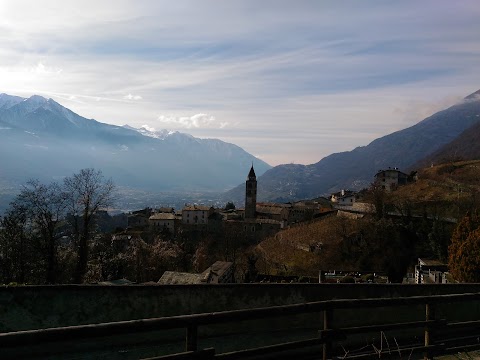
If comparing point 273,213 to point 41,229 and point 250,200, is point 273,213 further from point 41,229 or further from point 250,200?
point 41,229

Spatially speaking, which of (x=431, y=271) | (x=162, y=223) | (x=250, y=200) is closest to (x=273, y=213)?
(x=250, y=200)

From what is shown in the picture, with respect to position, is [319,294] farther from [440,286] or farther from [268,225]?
[268,225]

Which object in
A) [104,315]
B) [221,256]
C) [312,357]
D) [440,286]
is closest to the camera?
[312,357]

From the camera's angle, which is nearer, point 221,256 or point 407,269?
point 407,269

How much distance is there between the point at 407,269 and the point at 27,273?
35448 millimetres

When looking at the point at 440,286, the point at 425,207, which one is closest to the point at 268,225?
the point at 425,207

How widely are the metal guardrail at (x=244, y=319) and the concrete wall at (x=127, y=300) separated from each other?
115cm

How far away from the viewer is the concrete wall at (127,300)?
5.16m

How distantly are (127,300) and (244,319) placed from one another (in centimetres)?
216

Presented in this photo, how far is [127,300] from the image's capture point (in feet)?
17.9

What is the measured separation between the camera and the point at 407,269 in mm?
44469

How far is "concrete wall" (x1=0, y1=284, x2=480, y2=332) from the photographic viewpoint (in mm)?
5156

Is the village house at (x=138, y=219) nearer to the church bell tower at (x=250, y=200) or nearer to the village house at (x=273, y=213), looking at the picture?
the church bell tower at (x=250, y=200)

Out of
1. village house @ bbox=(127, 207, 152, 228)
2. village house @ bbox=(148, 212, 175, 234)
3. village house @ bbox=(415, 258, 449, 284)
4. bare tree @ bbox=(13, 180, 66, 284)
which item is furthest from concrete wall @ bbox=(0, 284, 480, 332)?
village house @ bbox=(127, 207, 152, 228)
